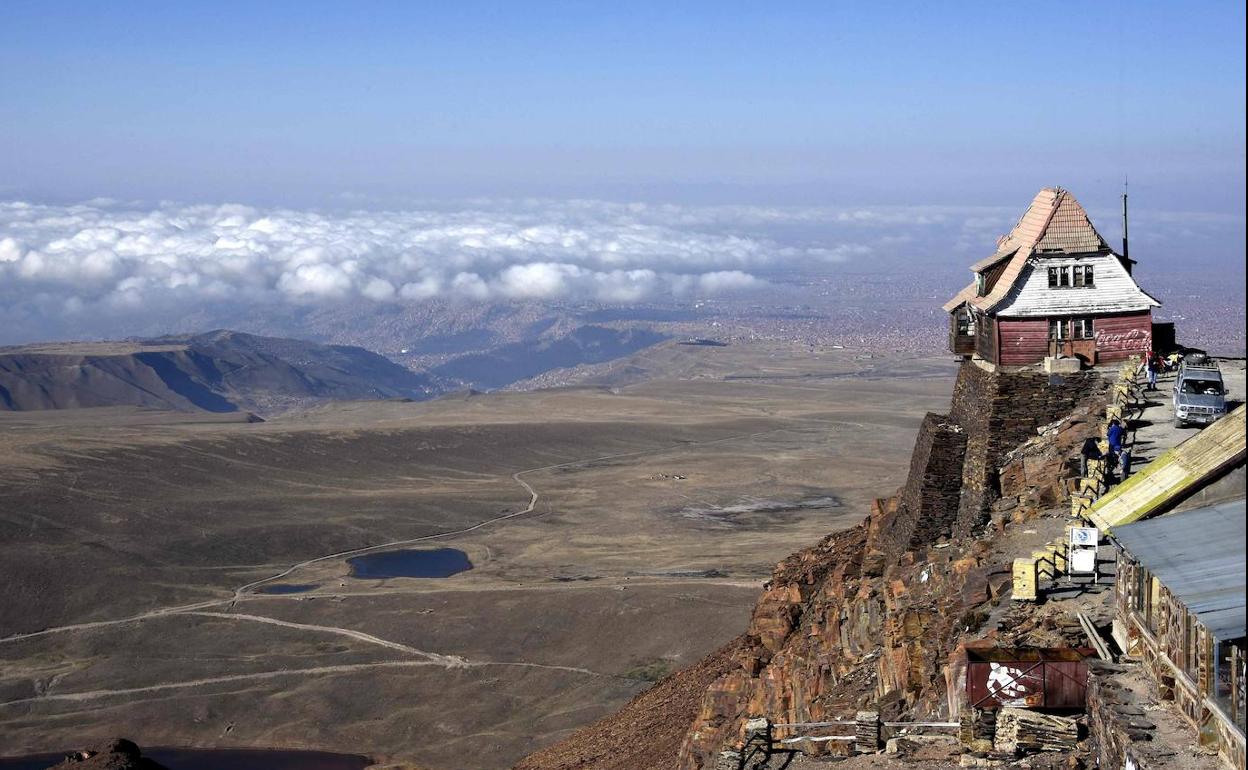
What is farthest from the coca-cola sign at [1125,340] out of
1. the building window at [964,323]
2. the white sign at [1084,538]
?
the white sign at [1084,538]

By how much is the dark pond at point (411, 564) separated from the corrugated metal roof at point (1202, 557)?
64.3 meters

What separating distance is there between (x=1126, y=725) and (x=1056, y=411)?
14391 mm

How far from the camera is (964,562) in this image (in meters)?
23.9

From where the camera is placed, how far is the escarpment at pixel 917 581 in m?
23.0

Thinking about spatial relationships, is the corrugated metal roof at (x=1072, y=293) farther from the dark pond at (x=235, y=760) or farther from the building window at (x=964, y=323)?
the dark pond at (x=235, y=760)

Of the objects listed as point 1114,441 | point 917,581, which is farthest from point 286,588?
point 1114,441

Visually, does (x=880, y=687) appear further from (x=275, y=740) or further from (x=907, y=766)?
(x=275, y=740)

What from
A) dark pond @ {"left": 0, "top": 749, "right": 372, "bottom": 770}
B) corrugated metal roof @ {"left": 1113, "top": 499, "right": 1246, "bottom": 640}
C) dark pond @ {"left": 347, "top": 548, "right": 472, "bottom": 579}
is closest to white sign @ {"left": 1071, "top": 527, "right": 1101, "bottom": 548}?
corrugated metal roof @ {"left": 1113, "top": 499, "right": 1246, "bottom": 640}

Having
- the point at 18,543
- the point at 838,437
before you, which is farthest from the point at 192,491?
the point at 838,437

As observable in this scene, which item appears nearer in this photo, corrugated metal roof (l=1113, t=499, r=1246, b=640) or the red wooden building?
corrugated metal roof (l=1113, t=499, r=1246, b=640)

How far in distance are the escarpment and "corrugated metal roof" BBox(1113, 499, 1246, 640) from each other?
5.95 metres

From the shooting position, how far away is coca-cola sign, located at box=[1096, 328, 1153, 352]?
95.1 ft

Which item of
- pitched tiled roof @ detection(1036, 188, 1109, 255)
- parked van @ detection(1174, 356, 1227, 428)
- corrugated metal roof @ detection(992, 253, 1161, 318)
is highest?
pitched tiled roof @ detection(1036, 188, 1109, 255)

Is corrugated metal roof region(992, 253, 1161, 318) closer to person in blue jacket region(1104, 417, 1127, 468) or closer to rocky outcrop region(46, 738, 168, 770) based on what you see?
person in blue jacket region(1104, 417, 1127, 468)
